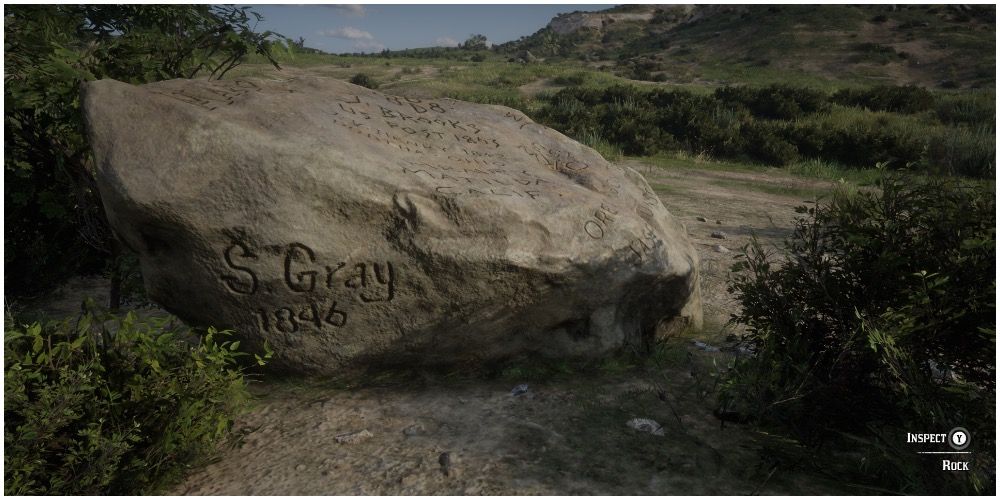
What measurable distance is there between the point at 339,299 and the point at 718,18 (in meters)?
55.5

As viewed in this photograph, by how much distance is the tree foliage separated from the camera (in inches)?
190

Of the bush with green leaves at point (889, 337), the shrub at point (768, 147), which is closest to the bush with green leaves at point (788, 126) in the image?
the shrub at point (768, 147)

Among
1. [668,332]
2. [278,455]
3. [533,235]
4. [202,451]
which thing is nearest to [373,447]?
[278,455]

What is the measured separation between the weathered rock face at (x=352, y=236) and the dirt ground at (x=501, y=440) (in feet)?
0.88

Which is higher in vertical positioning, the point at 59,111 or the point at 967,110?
the point at 967,110

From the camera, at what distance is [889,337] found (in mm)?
3150

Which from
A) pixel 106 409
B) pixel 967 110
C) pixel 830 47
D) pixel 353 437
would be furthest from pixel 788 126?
pixel 830 47

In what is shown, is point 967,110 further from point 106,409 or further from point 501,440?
point 106,409

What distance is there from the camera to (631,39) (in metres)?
63.9

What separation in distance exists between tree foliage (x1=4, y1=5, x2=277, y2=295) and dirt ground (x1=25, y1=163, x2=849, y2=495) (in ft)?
7.77

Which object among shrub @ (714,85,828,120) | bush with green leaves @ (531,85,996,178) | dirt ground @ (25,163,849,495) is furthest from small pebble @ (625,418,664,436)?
shrub @ (714,85,828,120)

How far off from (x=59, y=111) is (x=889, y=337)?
17.4 ft

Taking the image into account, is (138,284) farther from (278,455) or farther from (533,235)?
(533,235)

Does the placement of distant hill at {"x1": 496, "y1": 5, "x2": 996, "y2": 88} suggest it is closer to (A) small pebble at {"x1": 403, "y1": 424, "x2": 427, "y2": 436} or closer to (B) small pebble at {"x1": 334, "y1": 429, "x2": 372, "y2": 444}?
(A) small pebble at {"x1": 403, "y1": 424, "x2": 427, "y2": 436}
